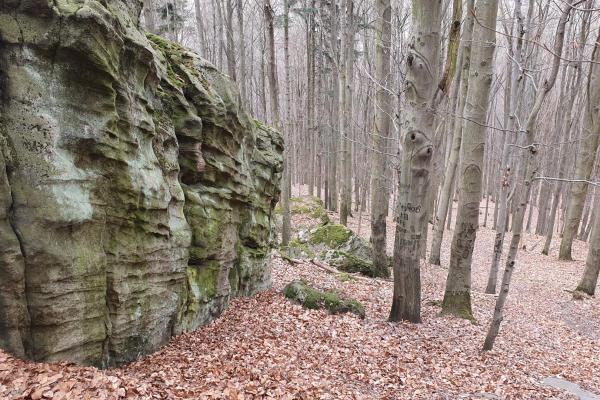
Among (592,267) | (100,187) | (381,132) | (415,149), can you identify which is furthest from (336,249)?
(100,187)

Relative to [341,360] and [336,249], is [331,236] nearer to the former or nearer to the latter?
[336,249]

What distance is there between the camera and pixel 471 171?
800 cm

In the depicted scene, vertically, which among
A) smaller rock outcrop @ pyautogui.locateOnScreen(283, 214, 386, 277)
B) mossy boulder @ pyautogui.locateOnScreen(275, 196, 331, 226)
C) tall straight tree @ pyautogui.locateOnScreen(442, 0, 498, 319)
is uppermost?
tall straight tree @ pyautogui.locateOnScreen(442, 0, 498, 319)

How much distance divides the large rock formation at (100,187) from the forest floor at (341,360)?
0.49 m

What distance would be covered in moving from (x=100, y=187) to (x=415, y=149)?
5.13 metres

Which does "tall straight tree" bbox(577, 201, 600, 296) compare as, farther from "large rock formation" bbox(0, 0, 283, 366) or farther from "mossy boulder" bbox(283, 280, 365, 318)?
"large rock formation" bbox(0, 0, 283, 366)

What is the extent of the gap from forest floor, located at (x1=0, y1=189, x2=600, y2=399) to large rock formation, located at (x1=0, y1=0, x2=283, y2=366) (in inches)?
19.4

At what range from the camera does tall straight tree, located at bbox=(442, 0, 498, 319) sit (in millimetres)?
7812

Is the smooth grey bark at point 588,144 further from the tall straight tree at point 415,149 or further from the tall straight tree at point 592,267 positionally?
the tall straight tree at point 415,149

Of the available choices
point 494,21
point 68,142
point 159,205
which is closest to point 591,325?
point 494,21

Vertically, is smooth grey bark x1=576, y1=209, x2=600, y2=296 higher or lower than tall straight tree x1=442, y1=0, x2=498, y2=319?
lower

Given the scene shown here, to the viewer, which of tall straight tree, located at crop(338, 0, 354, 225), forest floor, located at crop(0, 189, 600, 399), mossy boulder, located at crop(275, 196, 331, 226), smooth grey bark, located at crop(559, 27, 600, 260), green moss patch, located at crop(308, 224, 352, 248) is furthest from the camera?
mossy boulder, located at crop(275, 196, 331, 226)

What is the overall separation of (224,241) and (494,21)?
7218mm

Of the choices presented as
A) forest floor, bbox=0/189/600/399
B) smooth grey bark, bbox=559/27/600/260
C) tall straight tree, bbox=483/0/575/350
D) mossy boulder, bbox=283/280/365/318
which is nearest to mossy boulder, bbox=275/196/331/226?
forest floor, bbox=0/189/600/399
